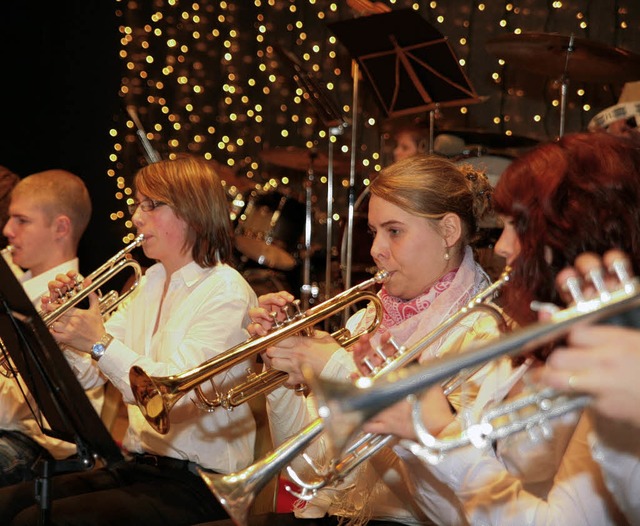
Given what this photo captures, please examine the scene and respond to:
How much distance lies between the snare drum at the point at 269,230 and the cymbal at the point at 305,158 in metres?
0.28

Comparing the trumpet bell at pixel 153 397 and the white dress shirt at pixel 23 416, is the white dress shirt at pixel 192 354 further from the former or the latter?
the white dress shirt at pixel 23 416

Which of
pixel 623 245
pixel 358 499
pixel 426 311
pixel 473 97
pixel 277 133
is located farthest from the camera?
pixel 277 133

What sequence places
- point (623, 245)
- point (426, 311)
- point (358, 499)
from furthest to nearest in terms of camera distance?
point (426, 311)
point (358, 499)
point (623, 245)

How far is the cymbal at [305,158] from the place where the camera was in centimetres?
582

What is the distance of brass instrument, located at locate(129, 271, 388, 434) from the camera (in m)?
2.29

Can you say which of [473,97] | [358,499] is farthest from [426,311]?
[473,97]

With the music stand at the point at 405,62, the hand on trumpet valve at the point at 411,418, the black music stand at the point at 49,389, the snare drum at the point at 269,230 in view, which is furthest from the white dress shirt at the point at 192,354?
the snare drum at the point at 269,230

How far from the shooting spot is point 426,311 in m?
2.48

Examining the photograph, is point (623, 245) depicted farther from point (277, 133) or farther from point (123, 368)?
point (277, 133)

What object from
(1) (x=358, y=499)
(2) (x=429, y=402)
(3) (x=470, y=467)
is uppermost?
(2) (x=429, y=402)

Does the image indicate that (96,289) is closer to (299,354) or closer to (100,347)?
(100,347)

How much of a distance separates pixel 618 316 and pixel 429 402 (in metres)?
0.58

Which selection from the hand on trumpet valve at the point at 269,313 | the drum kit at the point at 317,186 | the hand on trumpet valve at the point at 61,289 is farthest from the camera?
the drum kit at the point at 317,186

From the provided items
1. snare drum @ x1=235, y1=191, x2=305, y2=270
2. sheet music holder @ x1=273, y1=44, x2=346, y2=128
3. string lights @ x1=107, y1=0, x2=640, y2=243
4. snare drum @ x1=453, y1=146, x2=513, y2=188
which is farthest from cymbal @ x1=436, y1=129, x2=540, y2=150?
snare drum @ x1=235, y1=191, x2=305, y2=270
